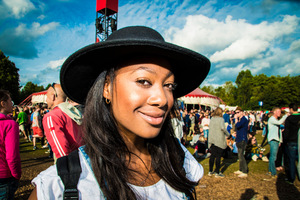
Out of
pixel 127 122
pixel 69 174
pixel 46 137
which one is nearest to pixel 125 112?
pixel 127 122

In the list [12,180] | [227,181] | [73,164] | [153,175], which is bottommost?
[227,181]

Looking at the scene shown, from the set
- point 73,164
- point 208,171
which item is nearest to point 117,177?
point 73,164

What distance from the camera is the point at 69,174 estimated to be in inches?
40.8

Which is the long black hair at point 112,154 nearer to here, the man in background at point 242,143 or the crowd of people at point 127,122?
the crowd of people at point 127,122

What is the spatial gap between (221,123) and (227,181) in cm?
184

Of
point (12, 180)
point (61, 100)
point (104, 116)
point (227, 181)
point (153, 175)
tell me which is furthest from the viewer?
point (227, 181)

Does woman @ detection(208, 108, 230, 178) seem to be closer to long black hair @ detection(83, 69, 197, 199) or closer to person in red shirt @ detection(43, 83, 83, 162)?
person in red shirt @ detection(43, 83, 83, 162)

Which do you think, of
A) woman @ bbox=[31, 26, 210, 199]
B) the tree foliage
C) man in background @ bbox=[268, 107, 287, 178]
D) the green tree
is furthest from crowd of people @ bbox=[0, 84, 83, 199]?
the tree foliage

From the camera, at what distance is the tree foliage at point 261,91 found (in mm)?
49344

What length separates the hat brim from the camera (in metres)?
1.14

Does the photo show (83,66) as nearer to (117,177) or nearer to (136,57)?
(136,57)

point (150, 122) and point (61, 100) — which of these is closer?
point (150, 122)

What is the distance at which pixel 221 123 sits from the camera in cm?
632

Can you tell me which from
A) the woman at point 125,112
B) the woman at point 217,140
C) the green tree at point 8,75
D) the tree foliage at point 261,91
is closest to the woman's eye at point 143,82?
the woman at point 125,112
